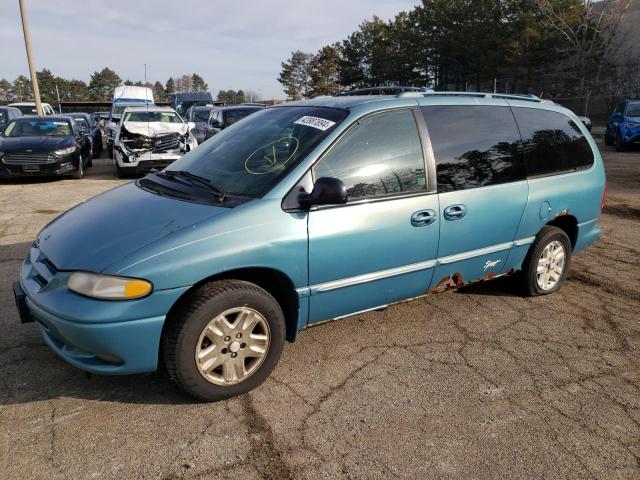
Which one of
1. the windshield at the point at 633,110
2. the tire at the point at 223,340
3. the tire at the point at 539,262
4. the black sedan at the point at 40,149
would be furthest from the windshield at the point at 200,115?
the tire at the point at 223,340

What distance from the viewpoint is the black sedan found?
33.6ft

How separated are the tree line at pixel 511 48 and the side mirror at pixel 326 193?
33.1m

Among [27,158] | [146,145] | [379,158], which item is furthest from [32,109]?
[379,158]

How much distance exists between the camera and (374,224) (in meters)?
3.14

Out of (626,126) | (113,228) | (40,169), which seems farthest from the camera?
(626,126)

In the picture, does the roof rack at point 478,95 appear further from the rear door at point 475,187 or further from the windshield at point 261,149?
the windshield at point 261,149

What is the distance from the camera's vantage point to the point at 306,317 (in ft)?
10.0

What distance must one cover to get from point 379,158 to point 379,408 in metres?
1.55

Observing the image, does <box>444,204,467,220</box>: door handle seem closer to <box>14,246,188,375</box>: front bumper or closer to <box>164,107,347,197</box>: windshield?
<box>164,107,347,197</box>: windshield

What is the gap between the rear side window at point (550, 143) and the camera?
160 inches

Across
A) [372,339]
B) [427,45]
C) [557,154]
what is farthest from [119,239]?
[427,45]

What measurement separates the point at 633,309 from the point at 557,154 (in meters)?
1.45

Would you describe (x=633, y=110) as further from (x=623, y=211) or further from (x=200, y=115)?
(x=200, y=115)

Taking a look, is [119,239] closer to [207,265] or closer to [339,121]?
[207,265]
